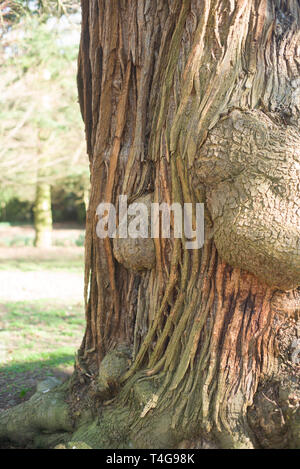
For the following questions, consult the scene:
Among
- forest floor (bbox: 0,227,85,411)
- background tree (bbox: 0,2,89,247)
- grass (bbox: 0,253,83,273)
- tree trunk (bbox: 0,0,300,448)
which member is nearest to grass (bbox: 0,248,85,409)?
forest floor (bbox: 0,227,85,411)

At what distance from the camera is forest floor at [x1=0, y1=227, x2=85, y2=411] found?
173 inches

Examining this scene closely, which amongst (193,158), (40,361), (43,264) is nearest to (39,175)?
(43,264)

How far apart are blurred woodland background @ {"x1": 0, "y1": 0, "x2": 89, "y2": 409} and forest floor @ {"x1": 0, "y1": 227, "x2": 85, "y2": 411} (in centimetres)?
1

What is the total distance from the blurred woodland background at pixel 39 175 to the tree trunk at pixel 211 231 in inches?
72.8

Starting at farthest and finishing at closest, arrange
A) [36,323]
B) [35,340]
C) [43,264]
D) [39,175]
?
[39,175] → [43,264] → [36,323] → [35,340]

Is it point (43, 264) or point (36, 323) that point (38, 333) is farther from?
point (43, 264)

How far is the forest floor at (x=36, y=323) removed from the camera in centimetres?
438

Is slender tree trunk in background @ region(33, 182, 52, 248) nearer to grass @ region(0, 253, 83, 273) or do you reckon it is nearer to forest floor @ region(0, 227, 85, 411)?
grass @ region(0, 253, 83, 273)

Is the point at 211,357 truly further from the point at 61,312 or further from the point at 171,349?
the point at 61,312

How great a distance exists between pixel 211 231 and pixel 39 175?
40.7 ft

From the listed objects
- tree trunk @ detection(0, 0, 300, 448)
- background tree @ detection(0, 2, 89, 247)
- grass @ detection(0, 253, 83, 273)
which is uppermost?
Answer: background tree @ detection(0, 2, 89, 247)

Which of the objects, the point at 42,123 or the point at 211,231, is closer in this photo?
the point at 211,231

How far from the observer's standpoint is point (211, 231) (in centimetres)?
247

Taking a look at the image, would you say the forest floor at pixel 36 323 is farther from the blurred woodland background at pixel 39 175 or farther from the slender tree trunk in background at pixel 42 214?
the slender tree trunk in background at pixel 42 214
